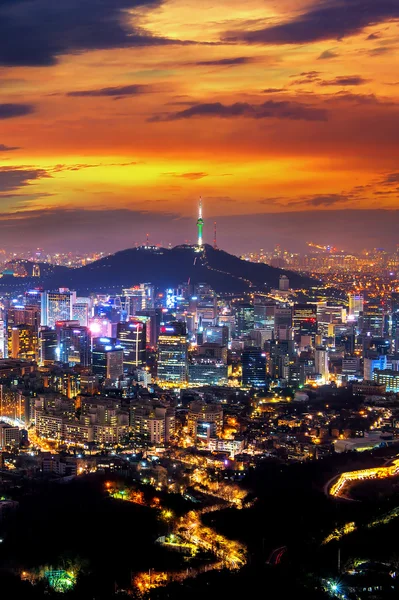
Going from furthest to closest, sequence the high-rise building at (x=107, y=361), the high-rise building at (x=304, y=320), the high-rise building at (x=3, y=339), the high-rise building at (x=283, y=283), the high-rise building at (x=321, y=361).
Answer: the high-rise building at (x=283, y=283), the high-rise building at (x=304, y=320), the high-rise building at (x=3, y=339), the high-rise building at (x=321, y=361), the high-rise building at (x=107, y=361)

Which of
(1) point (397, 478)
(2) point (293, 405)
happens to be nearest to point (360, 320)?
(2) point (293, 405)

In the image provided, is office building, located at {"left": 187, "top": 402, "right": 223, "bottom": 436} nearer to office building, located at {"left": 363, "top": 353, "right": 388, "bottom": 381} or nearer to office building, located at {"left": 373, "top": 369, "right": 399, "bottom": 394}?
office building, located at {"left": 373, "top": 369, "right": 399, "bottom": 394}

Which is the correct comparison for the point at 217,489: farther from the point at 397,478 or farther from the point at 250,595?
the point at 250,595

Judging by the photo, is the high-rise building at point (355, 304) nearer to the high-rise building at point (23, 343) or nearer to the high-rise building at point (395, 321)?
the high-rise building at point (395, 321)

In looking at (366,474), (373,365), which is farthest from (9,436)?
(373,365)

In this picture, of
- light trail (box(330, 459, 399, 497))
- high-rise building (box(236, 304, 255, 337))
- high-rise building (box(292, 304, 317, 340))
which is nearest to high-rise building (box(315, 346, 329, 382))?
high-rise building (box(292, 304, 317, 340))

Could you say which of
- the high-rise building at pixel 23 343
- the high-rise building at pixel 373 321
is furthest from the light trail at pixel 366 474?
the high-rise building at pixel 373 321
